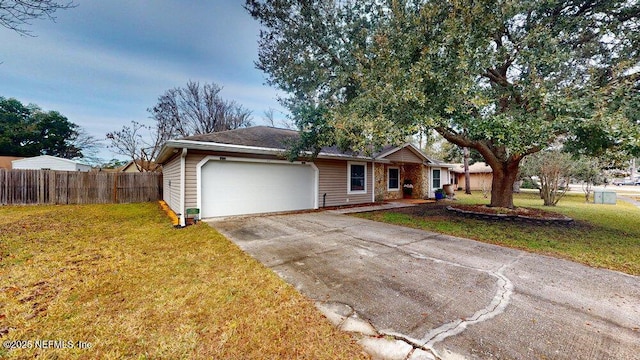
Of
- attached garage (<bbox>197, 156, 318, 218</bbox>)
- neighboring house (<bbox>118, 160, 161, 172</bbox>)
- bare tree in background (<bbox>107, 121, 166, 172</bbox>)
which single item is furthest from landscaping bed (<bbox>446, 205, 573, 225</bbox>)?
bare tree in background (<bbox>107, 121, 166, 172</bbox>)

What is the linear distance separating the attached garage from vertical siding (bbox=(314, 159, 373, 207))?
35 cm

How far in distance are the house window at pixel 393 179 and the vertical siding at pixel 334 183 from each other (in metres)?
3.32

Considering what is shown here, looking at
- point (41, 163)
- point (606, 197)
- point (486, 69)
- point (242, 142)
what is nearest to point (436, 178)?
point (606, 197)

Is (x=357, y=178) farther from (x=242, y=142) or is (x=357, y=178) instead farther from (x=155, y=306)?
(x=155, y=306)

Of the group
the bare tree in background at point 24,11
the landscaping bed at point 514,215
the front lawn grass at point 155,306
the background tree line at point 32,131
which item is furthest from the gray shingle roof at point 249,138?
the background tree line at point 32,131

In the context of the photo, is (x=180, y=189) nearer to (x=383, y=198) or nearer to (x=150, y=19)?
(x=150, y=19)

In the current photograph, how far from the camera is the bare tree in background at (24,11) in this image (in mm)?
4012

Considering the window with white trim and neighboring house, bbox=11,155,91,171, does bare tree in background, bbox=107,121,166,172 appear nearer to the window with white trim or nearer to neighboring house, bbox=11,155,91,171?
neighboring house, bbox=11,155,91,171

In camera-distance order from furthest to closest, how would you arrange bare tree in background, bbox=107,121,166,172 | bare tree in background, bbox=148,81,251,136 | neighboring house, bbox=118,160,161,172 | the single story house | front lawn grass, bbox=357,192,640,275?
bare tree in background, bbox=148,81,251,136 < neighboring house, bbox=118,160,161,172 < bare tree in background, bbox=107,121,166,172 < the single story house < front lawn grass, bbox=357,192,640,275

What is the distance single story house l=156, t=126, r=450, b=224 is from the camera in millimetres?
7508

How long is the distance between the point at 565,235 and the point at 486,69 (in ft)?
15.8

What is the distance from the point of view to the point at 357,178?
39.5 feet

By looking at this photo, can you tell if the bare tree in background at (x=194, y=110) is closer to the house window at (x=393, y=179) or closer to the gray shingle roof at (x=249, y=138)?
the gray shingle roof at (x=249, y=138)

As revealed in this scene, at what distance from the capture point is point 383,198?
14.0 m
